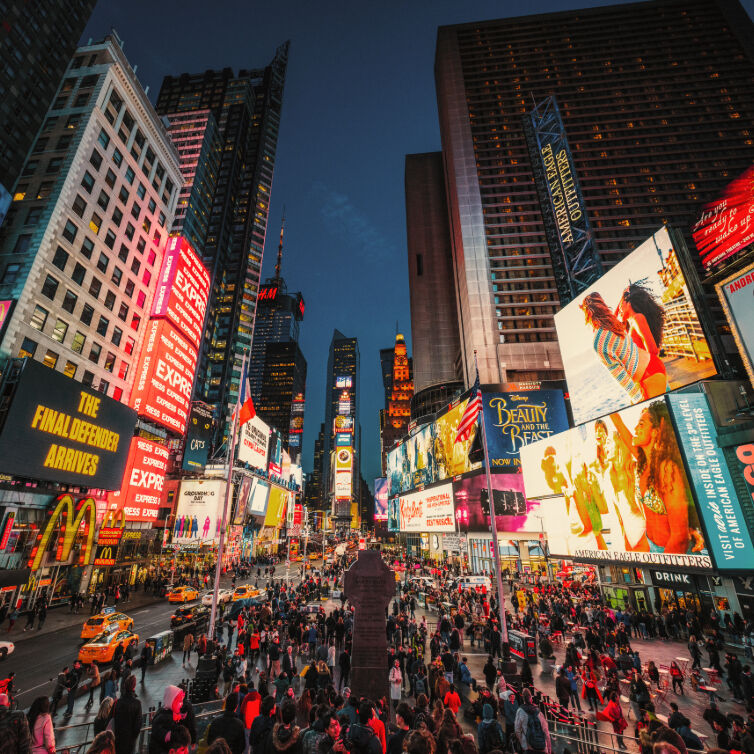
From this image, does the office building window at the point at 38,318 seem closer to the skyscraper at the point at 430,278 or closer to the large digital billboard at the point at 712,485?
the large digital billboard at the point at 712,485

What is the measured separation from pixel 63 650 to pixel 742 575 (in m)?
32.0

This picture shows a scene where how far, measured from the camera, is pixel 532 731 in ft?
26.2

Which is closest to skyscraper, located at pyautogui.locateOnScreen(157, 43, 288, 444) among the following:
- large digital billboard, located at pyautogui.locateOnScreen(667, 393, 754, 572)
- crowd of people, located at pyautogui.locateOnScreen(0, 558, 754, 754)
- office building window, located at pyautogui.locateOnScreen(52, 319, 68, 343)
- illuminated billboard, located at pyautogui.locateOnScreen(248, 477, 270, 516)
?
illuminated billboard, located at pyautogui.locateOnScreen(248, 477, 270, 516)

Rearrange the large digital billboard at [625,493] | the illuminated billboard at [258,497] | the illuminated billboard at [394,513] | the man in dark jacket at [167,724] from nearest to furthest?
the man in dark jacket at [167,724] → the large digital billboard at [625,493] → the illuminated billboard at [258,497] → the illuminated billboard at [394,513]

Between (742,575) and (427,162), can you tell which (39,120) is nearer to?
(427,162)

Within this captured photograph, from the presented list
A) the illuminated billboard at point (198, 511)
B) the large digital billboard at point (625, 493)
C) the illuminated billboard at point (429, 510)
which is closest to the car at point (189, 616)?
the large digital billboard at point (625, 493)

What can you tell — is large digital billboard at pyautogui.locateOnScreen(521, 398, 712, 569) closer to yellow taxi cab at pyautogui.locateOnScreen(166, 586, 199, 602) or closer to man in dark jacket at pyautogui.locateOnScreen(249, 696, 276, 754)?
man in dark jacket at pyautogui.locateOnScreen(249, 696, 276, 754)

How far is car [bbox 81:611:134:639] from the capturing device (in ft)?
66.0

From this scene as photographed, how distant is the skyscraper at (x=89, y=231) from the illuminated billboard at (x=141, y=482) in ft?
21.5

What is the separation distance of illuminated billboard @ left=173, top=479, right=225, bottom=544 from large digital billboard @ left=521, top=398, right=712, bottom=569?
43.5 m

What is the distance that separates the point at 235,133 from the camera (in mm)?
120562

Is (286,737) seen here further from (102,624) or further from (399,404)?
(399,404)

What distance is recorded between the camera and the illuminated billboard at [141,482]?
3438cm

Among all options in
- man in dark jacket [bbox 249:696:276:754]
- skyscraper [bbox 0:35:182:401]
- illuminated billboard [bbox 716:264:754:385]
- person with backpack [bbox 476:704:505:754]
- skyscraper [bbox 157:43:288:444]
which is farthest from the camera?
skyscraper [bbox 157:43:288:444]
